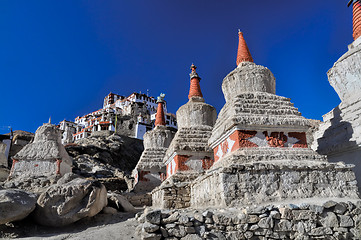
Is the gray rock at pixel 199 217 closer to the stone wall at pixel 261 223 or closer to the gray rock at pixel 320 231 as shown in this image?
the stone wall at pixel 261 223

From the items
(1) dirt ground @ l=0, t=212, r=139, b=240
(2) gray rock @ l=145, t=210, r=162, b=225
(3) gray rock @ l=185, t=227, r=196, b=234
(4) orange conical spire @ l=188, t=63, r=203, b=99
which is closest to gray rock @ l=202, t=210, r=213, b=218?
(3) gray rock @ l=185, t=227, r=196, b=234

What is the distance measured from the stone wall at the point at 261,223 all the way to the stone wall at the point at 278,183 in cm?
68

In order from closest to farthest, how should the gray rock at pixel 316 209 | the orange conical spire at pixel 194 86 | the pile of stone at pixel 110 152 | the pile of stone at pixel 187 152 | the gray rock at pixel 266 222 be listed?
the gray rock at pixel 266 222 < the gray rock at pixel 316 209 < the pile of stone at pixel 187 152 < the orange conical spire at pixel 194 86 < the pile of stone at pixel 110 152

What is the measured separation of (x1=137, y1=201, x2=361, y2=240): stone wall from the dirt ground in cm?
59

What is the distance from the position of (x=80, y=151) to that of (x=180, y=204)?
32.7 metres

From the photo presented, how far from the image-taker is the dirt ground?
15.6 ft

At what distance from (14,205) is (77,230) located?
1.39 metres

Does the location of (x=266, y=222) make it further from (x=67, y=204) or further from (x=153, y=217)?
(x=67, y=204)

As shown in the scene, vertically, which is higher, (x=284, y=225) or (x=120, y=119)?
(x=120, y=119)

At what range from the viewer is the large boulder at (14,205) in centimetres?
508

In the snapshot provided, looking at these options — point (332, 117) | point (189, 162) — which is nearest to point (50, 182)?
point (189, 162)

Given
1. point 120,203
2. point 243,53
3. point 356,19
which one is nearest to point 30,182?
point 120,203

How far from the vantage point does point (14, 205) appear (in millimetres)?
5234

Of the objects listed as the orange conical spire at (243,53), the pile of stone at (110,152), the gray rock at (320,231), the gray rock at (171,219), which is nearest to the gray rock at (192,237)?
the gray rock at (171,219)
